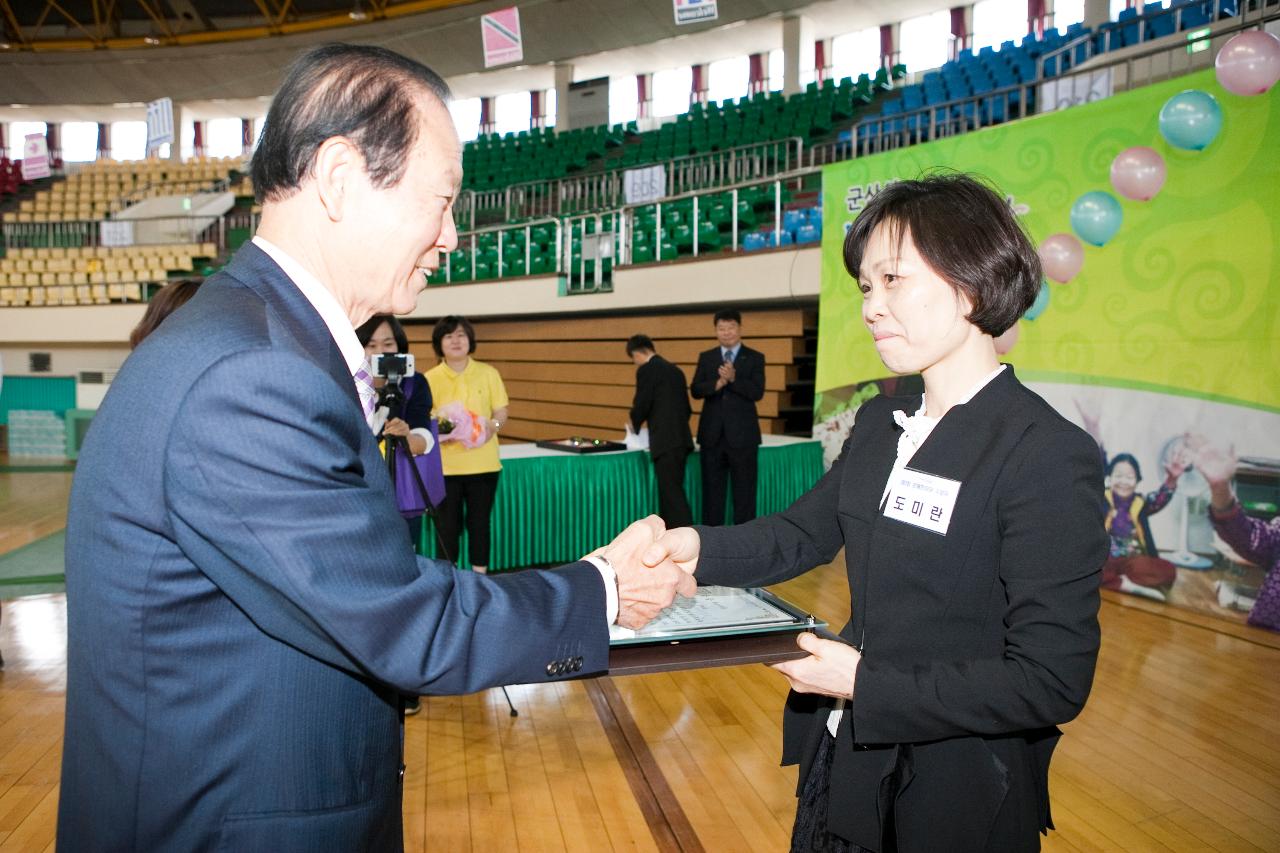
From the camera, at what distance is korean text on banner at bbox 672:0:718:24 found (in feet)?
28.5

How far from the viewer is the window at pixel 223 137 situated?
21547 millimetres

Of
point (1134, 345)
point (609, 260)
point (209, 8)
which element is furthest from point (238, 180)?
point (1134, 345)

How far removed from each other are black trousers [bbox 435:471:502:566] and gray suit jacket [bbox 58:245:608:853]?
12.4ft

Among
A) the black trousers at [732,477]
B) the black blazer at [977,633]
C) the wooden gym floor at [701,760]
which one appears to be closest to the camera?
the black blazer at [977,633]

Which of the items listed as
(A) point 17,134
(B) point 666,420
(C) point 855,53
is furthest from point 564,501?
(A) point 17,134

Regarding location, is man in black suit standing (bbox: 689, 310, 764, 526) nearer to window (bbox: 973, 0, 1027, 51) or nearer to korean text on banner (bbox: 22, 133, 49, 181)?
window (bbox: 973, 0, 1027, 51)

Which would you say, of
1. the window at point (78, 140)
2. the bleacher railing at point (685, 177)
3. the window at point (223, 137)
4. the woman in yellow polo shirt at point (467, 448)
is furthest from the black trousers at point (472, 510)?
the window at point (78, 140)

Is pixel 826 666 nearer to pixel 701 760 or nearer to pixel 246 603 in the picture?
pixel 246 603

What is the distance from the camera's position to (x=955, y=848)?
1.12 metres

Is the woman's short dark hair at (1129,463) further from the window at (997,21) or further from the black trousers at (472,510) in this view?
the window at (997,21)

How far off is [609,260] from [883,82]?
649 centimetres

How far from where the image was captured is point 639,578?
1.10 metres

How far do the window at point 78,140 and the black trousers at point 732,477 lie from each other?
2210cm

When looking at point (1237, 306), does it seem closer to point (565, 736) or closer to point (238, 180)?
point (565, 736)
